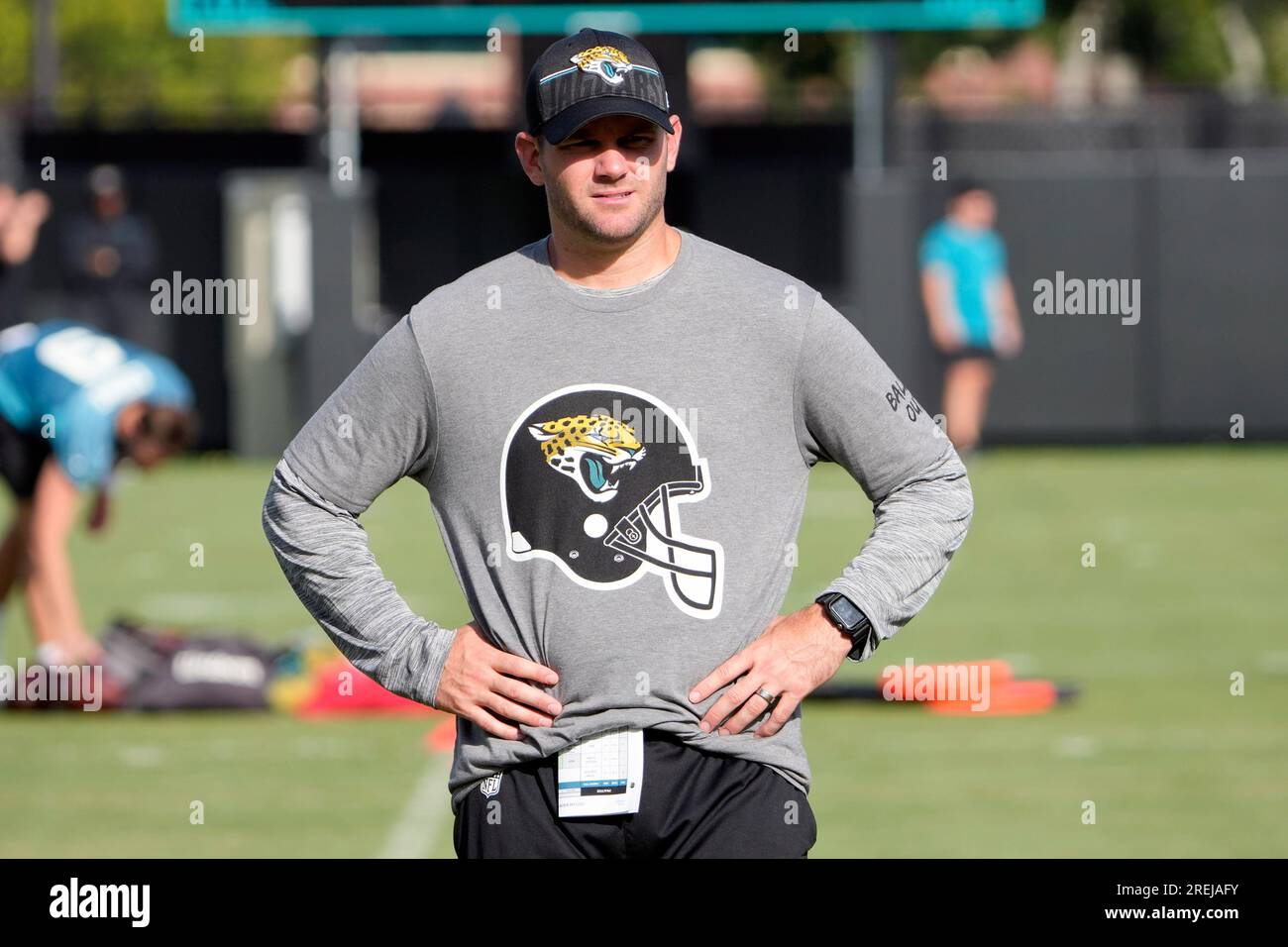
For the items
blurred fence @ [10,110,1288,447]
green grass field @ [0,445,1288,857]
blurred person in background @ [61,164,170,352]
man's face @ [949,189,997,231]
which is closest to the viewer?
green grass field @ [0,445,1288,857]

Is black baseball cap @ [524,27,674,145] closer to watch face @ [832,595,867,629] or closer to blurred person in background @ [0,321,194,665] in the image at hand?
watch face @ [832,595,867,629]

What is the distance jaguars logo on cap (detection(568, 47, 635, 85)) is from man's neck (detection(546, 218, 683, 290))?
0.26m

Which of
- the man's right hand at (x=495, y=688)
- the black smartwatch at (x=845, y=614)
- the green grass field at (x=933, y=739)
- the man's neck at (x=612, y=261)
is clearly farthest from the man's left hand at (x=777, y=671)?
the green grass field at (x=933, y=739)

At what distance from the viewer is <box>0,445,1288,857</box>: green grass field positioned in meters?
7.75

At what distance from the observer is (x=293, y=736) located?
9.50 meters

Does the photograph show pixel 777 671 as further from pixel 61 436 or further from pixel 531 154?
pixel 61 436

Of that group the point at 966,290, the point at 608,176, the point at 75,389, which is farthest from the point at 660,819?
the point at 966,290

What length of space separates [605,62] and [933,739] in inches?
235

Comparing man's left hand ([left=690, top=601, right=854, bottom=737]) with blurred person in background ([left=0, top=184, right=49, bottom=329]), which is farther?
blurred person in background ([left=0, top=184, right=49, bottom=329])

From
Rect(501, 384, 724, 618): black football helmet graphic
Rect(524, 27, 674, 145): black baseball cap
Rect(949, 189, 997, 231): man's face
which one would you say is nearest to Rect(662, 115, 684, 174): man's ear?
Rect(524, 27, 674, 145): black baseball cap

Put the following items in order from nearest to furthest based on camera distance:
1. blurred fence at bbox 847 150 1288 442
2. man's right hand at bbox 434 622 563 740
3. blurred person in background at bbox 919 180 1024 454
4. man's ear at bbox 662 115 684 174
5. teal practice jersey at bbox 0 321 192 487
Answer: man's right hand at bbox 434 622 563 740 → man's ear at bbox 662 115 684 174 → teal practice jersey at bbox 0 321 192 487 → blurred person in background at bbox 919 180 1024 454 → blurred fence at bbox 847 150 1288 442

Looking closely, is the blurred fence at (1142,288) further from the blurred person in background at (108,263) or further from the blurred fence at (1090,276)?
the blurred person in background at (108,263)

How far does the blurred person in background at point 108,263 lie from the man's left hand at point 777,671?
17.5 m
